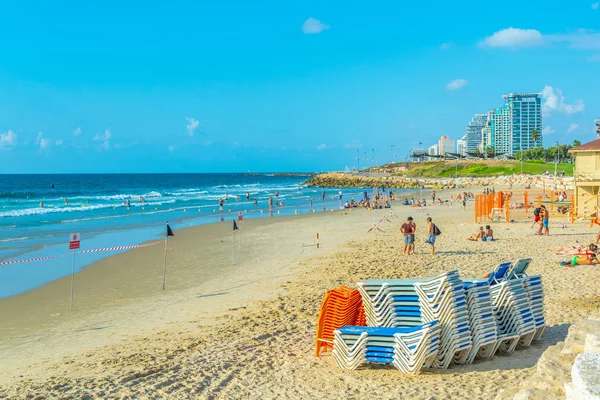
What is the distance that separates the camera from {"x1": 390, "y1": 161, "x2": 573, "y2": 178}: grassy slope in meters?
88.4

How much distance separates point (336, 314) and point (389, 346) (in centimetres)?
128

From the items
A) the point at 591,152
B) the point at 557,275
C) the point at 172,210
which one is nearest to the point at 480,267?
the point at 557,275

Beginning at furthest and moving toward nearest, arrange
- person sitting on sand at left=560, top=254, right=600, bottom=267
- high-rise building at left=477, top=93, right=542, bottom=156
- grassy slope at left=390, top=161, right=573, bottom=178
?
1. high-rise building at left=477, top=93, right=542, bottom=156
2. grassy slope at left=390, top=161, right=573, bottom=178
3. person sitting on sand at left=560, top=254, right=600, bottom=267

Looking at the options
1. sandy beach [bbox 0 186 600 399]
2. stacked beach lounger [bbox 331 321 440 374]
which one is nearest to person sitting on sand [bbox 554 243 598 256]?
sandy beach [bbox 0 186 600 399]

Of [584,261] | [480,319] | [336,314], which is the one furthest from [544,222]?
[336,314]

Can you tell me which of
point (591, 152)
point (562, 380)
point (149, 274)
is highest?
point (591, 152)

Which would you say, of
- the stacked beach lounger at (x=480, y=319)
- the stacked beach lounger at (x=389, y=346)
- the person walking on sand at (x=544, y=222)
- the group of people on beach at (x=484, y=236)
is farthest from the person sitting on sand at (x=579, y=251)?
the stacked beach lounger at (x=389, y=346)

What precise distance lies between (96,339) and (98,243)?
57.0ft

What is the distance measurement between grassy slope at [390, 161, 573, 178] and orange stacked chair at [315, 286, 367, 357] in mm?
78996

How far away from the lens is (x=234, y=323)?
1115 centimetres

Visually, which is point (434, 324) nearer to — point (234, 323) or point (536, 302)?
point (536, 302)

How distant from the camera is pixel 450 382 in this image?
7348 millimetres

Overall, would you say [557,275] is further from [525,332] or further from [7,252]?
[7,252]

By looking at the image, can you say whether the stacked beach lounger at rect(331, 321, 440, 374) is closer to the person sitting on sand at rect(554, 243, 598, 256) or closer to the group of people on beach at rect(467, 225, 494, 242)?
the person sitting on sand at rect(554, 243, 598, 256)
